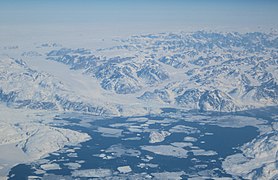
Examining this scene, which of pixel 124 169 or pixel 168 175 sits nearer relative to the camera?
pixel 168 175

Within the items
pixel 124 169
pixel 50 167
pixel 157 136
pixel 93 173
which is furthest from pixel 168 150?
pixel 50 167

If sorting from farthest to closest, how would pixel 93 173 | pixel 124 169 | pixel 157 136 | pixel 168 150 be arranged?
1. pixel 157 136
2. pixel 168 150
3. pixel 124 169
4. pixel 93 173

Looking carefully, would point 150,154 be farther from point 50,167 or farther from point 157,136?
point 50,167

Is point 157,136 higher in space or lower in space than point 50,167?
higher

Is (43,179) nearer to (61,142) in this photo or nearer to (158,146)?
(61,142)

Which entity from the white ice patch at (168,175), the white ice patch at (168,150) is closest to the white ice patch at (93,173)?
the white ice patch at (168,175)

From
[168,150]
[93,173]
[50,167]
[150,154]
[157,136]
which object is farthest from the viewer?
[157,136]

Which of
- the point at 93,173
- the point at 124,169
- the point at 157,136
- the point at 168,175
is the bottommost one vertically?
the point at 168,175

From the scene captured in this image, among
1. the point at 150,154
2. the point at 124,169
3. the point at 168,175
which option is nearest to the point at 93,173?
the point at 124,169

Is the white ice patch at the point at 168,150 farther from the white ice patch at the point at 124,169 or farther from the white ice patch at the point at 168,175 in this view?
the white ice patch at the point at 124,169

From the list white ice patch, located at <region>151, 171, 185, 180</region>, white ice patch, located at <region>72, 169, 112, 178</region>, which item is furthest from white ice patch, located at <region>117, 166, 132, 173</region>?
white ice patch, located at <region>151, 171, 185, 180</region>

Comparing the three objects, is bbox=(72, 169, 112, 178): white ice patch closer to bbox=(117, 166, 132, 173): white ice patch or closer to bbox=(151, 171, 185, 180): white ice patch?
bbox=(117, 166, 132, 173): white ice patch
